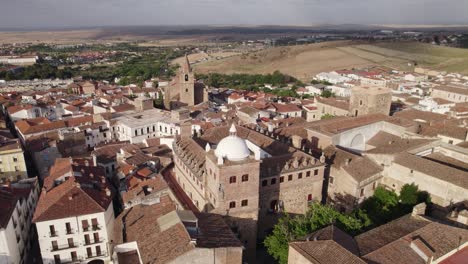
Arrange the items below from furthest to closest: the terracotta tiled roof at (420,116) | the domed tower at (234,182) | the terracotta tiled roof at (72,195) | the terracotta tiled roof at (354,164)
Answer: the terracotta tiled roof at (420,116) → the terracotta tiled roof at (354,164) → the terracotta tiled roof at (72,195) → the domed tower at (234,182)

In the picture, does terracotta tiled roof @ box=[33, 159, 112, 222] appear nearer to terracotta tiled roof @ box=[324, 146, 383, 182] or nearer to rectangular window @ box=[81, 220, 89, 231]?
rectangular window @ box=[81, 220, 89, 231]

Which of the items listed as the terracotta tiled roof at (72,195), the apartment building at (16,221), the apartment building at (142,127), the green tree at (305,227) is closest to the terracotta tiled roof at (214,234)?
the green tree at (305,227)

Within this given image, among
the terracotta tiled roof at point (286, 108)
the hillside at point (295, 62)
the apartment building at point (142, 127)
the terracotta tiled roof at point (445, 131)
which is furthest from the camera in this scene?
the hillside at point (295, 62)

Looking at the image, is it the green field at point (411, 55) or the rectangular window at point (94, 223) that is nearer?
the rectangular window at point (94, 223)

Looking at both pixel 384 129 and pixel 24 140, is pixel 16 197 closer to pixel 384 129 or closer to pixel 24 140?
pixel 24 140

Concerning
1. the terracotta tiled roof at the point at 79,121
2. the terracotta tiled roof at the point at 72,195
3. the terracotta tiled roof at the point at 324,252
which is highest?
the terracotta tiled roof at the point at 324,252

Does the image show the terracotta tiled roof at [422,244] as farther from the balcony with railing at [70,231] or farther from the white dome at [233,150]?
the balcony with railing at [70,231]

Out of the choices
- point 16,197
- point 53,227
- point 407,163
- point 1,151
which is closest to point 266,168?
point 407,163

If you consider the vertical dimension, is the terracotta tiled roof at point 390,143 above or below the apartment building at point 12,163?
above
